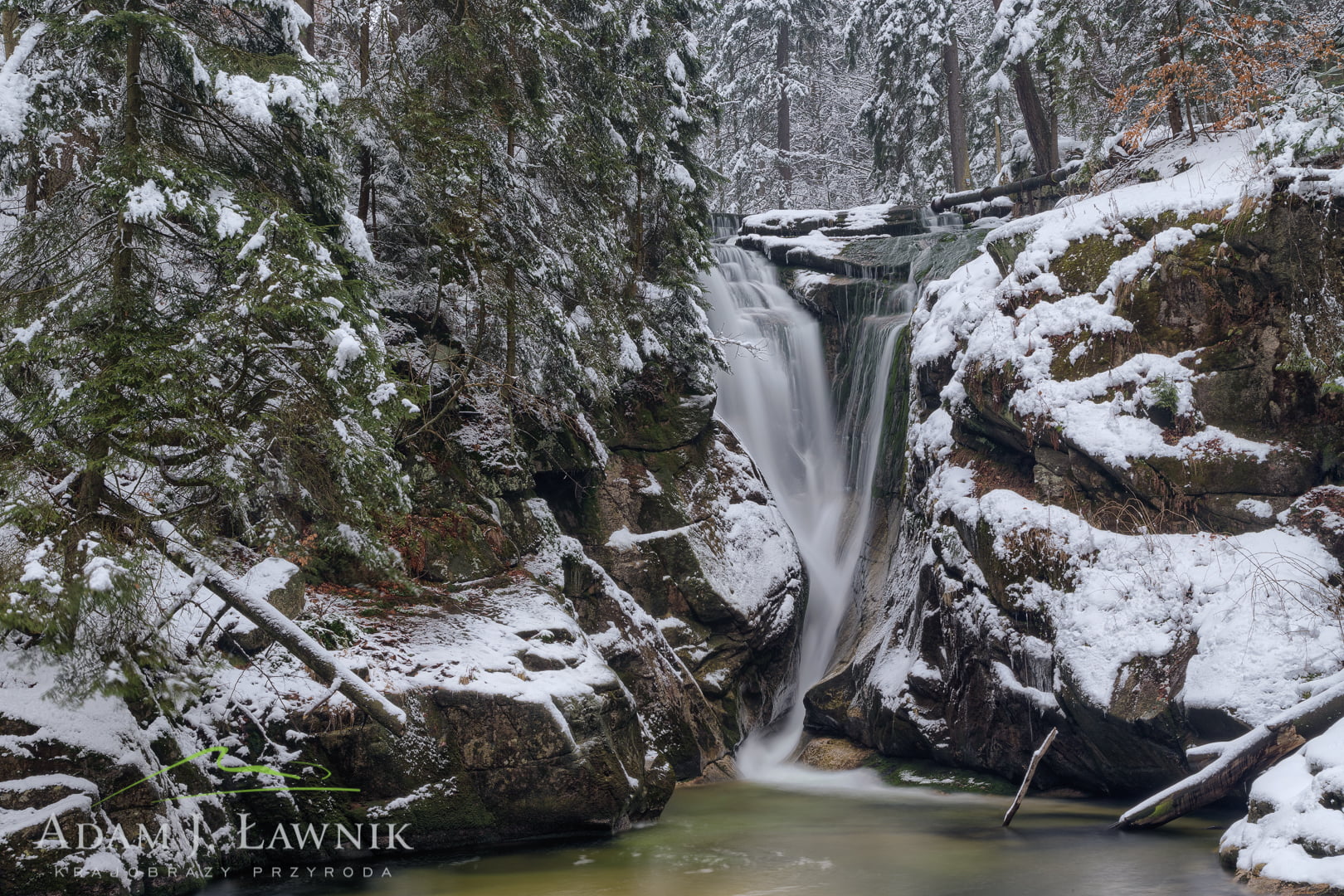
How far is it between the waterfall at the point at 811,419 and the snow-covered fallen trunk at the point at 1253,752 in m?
5.71

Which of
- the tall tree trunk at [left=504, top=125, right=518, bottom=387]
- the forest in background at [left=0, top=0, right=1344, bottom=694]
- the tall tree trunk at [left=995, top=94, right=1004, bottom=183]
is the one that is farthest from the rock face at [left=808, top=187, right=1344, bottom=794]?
the tall tree trunk at [left=995, top=94, right=1004, bottom=183]

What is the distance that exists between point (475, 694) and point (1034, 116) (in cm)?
1496

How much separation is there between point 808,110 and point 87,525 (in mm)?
35349

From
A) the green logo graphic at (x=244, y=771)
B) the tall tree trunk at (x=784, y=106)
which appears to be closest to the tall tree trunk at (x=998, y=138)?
the tall tree trunk at (x=784, y=106)

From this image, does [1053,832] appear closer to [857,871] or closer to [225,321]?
[857,871]

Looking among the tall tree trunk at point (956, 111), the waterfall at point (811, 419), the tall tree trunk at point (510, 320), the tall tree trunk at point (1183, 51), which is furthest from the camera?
the tall tree trunk at point (956, 111)

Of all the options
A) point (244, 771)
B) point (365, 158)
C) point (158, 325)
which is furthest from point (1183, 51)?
point (244, 771)

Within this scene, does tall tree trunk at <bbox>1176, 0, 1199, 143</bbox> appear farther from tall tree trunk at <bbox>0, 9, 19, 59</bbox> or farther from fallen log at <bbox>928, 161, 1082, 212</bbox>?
tall tree trunk at <bbox>0, 9, 19, 59</bbox>

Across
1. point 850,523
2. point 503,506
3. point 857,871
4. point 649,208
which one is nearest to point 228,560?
point 503,506

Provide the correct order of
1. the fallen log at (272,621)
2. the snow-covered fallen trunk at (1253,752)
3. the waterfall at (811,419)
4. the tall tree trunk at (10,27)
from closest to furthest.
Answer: the fallen log at (272,621) → the snow-covered fallen trunk at (1253,752) → the tall tree trunk at (10,27) → the waterfall at (811,419)

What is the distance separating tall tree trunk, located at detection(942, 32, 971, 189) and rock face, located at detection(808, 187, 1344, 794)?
48.0 ft

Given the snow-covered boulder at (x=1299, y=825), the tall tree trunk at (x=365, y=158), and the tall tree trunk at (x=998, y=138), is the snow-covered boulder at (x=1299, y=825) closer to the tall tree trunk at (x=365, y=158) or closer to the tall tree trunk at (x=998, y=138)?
the tall tree trunk at (x=365, y=158)

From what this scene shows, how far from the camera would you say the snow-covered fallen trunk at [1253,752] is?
6.61 meters

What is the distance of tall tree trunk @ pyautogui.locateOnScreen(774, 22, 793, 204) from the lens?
30.3m
